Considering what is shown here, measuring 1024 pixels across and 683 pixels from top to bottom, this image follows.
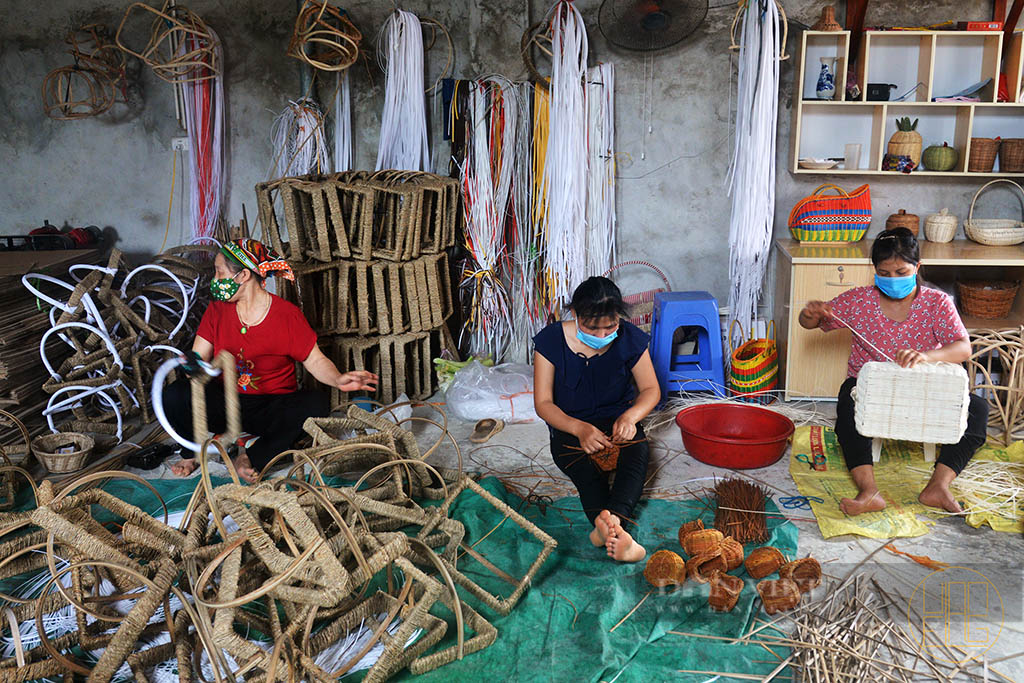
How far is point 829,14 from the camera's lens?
4281 millimetres

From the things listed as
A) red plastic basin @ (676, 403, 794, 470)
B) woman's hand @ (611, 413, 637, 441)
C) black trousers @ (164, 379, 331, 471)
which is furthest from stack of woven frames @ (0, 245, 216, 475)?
red plastic basin @ (676, 403, 794, 470)

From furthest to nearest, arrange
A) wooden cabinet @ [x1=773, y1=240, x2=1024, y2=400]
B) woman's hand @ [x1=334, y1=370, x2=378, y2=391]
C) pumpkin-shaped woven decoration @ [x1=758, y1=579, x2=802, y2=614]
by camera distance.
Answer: wooden cabinet @ [x1=773, y1=240, x2=1024, y2=400] < woman's hand @ [x1=334, y1=370, x2=378, y2=391] < pumpkin-shaped woven decoration @ [x1=758, y1=579, x2=802, y2=614]

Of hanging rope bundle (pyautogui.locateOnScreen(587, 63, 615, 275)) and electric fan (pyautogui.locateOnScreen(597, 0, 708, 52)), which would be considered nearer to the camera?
electric fan (pyautogui.locateOnScreen(597, 0, 708, 52))

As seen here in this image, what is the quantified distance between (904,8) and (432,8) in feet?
8.69

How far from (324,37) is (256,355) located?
2.21 m

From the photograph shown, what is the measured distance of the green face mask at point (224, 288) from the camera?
11.2 ft

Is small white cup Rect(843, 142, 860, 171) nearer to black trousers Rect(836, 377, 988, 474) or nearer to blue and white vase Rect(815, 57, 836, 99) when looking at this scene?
blue and white vase Rect(815, 57, 836, 99)

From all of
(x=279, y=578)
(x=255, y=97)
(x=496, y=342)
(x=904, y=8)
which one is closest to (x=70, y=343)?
(x=255, y=97)

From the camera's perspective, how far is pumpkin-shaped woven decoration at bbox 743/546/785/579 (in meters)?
2.61

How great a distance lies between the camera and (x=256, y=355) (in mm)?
3611

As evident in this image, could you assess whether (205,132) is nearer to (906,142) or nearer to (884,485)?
(906,142)

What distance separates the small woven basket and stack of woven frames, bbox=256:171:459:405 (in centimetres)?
118

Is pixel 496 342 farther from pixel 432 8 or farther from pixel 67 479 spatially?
pixel 67 479

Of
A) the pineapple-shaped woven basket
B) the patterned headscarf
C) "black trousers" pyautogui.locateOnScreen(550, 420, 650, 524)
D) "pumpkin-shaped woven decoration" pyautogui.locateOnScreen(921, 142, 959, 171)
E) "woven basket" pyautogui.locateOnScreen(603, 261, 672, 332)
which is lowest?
"black trousers" pyautogui.locateOnScreen(550, 420, 650, 524)
